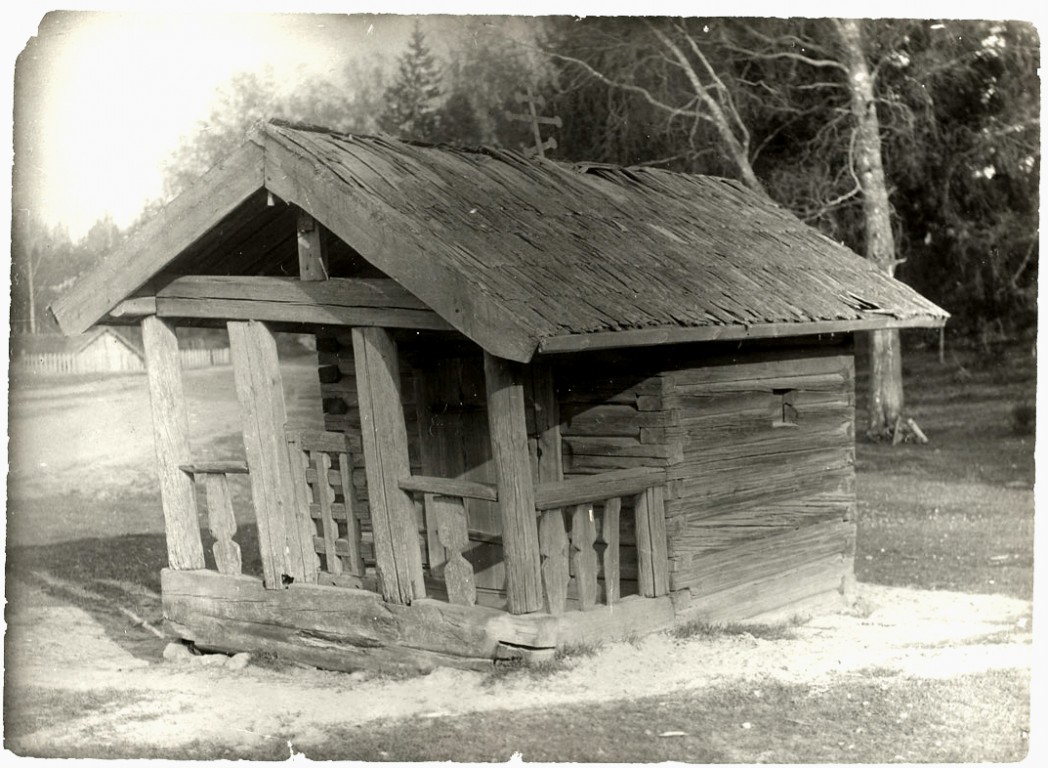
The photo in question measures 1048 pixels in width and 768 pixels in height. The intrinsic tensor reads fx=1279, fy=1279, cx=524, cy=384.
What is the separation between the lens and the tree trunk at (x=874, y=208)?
19.3 metres

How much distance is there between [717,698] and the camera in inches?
305

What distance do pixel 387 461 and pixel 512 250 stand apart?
5.33ft

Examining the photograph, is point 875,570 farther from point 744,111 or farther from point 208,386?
A: point 208,386

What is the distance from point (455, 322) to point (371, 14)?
88.1 inches

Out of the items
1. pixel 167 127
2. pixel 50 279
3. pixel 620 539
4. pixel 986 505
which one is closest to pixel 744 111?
pixel 986 505

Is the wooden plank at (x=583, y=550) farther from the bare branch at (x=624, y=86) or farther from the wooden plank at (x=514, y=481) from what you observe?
the bare branch at (x=624, y=86)

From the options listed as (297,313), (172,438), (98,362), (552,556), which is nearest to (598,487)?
(552,556)

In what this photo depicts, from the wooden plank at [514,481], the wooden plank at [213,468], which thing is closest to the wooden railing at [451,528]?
the wooden plank at [514,481]

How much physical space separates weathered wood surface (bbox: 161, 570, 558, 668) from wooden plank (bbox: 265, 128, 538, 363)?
193 cm

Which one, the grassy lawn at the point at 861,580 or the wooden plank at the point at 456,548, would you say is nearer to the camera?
the grassy lawn at the point at 861,580

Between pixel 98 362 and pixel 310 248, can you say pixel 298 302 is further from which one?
pixel 98 362

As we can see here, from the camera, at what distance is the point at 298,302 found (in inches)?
349

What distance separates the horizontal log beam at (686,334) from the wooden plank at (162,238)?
2637 millimetres

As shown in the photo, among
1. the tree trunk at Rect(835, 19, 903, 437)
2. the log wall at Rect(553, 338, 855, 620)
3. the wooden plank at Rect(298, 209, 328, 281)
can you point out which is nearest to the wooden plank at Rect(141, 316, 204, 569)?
the wooden plank at Rect(298, 209, 328, 281)
